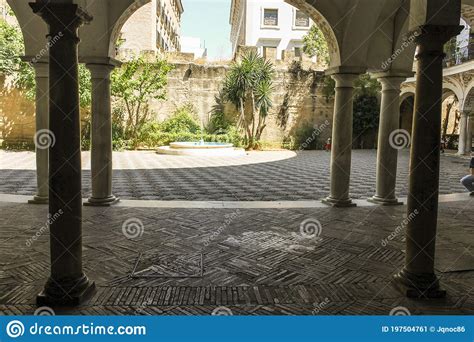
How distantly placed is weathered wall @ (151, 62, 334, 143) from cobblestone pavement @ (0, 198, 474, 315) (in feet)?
59.8

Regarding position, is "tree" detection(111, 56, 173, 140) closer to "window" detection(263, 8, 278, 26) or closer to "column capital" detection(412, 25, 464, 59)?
"window" detection(263, 8, 278, 26)

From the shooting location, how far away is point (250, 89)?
23.8 m

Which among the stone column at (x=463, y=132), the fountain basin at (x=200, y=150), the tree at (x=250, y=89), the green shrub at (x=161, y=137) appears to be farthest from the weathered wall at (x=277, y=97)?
the stone column at (x=463, y=132)

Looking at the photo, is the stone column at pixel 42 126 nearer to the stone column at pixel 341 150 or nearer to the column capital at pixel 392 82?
the stone column at pixel 341 150

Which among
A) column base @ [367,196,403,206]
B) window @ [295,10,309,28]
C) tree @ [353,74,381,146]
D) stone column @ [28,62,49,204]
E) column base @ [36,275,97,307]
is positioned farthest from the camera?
window @ [295,10,309,28]

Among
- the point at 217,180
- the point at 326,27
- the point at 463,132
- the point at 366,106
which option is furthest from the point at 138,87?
the point at 463,132

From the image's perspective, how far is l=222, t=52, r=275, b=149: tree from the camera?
77.5ft

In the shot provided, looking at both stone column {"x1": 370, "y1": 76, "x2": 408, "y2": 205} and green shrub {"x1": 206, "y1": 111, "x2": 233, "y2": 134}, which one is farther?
green shrub {"x1": 206, "y1": 111, "x2": 233, "y2": 134}

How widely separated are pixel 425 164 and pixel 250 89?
68.2ft

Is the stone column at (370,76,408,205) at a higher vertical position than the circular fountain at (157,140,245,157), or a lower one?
higher

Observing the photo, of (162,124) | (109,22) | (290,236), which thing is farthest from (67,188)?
(162,124)

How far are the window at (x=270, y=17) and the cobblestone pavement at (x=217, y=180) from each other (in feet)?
86.2

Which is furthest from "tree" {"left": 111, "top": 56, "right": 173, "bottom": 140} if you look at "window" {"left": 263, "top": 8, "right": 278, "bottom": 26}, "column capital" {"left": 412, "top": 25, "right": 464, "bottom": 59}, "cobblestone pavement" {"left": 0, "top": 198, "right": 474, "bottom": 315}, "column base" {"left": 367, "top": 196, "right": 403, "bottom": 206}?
"column capital" {"left": 412, "top": 25, "right": 464, "bottom": 59}

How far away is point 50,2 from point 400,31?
635 cm
